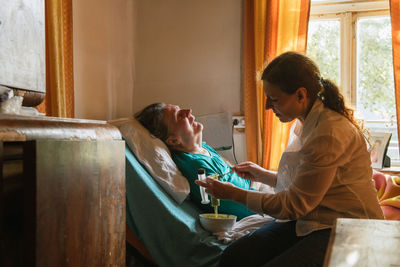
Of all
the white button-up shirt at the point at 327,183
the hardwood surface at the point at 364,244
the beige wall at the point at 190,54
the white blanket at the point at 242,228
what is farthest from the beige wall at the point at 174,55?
the hardwood surface at the point at 364,244

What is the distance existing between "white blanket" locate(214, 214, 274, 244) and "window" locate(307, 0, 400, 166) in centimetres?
165

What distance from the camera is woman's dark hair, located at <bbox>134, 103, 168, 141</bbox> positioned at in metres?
2.26

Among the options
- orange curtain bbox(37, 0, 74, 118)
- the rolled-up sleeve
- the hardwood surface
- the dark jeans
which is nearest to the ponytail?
the rolled-up sleeve

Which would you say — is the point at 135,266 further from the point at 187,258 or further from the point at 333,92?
the point at 333,92

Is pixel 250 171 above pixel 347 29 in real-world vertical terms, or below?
below

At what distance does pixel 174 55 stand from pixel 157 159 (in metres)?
1.55

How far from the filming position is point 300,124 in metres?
1.48

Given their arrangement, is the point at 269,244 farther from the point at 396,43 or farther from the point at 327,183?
the point at 396,43

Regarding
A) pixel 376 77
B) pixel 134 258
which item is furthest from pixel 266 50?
pixel 134 258

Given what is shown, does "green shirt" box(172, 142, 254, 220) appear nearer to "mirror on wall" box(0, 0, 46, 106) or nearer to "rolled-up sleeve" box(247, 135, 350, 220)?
"rolled-up sleeve" box(247, 135, 350, 220)

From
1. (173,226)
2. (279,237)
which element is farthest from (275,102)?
(173,226)

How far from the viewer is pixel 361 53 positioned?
3.11m

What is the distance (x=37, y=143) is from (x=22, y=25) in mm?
402

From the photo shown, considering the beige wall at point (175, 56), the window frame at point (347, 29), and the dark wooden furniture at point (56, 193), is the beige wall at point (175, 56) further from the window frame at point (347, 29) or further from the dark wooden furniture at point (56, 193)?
the dark wooden furniture at point (56, 193)
